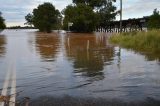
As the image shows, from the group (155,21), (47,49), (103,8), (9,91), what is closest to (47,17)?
(103,8)

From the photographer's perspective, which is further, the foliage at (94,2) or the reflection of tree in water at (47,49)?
the foliage at (94,2)

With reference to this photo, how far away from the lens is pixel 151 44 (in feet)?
87.0

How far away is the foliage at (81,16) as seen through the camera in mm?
82500

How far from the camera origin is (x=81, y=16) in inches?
3246

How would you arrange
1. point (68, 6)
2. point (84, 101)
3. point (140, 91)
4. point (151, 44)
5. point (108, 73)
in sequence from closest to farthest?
point (84, 101) → point (140, 91) → point (108, 73) → point (151, 44) → point (68, 6)

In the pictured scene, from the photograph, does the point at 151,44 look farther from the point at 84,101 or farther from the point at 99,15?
the point at 99,15

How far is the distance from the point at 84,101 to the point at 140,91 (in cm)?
180

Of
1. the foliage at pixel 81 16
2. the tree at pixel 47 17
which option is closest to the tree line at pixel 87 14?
the foliage at pixel 81 16

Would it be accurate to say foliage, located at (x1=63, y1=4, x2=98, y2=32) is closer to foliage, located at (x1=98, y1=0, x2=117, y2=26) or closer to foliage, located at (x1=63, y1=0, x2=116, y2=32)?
foliage, located at (x1=63, y1=0, x2=116, y2=32)

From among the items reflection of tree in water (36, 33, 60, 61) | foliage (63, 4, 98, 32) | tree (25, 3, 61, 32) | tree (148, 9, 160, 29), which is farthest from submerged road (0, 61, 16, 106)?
tree (25, 3, 61, 32)

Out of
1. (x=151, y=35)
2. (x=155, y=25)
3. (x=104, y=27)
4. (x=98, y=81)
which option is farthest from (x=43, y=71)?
(x=104, y=27)

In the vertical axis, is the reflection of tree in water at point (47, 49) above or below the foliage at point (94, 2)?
below

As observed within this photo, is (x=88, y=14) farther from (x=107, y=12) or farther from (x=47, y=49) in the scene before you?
(x=47, y=49)

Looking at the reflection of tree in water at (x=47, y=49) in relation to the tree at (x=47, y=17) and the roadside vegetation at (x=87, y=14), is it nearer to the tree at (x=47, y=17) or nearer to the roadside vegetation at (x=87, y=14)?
the roadside vegetation at (x=87, y=14)
